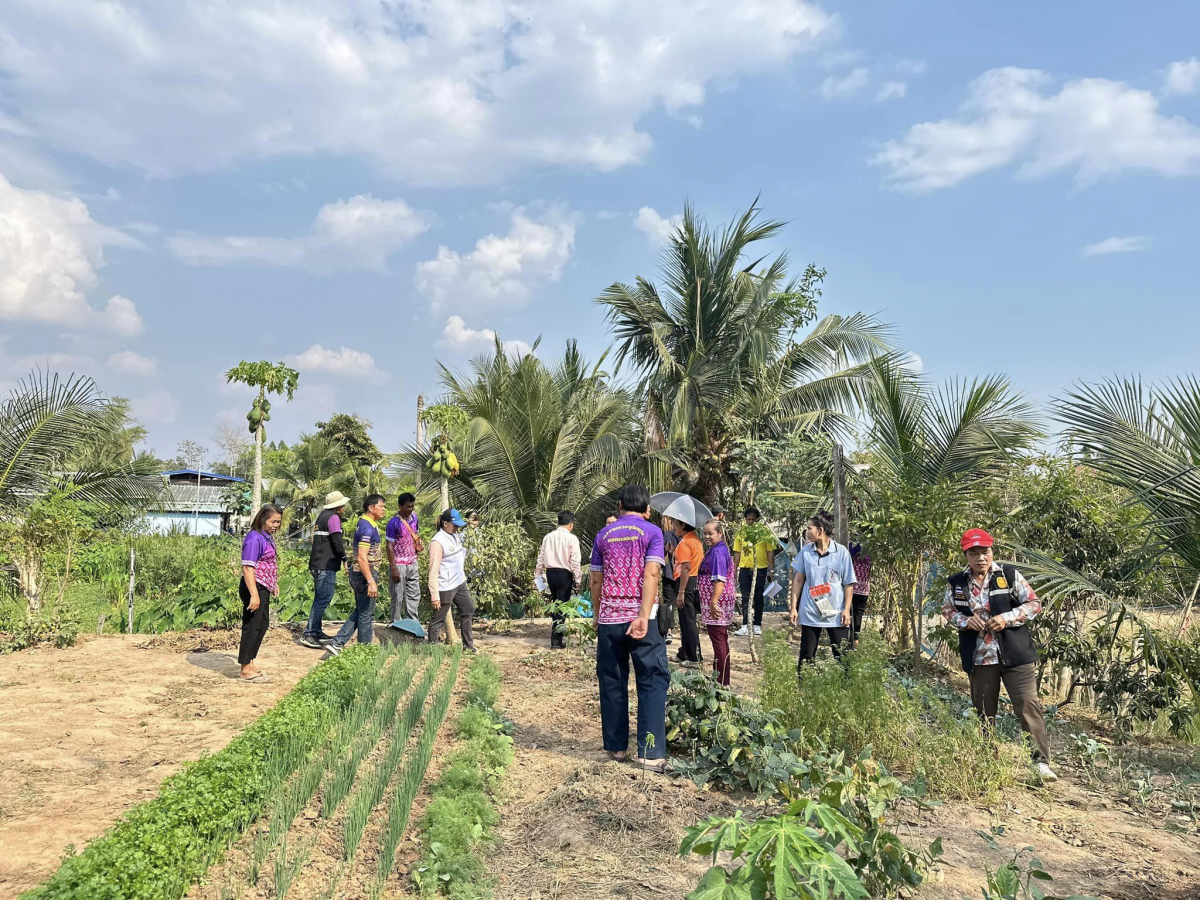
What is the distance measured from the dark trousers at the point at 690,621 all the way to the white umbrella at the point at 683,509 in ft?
3.01

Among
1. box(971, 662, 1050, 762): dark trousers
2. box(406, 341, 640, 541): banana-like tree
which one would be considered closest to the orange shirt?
box(971, 662, 1050, 762): dark trousers

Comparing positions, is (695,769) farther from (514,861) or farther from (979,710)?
(979,710)

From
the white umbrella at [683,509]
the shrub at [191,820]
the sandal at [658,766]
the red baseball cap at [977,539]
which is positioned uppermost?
the white umbrella at [683,509]

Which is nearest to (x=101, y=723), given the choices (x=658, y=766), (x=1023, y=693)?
(x=658, y=766)


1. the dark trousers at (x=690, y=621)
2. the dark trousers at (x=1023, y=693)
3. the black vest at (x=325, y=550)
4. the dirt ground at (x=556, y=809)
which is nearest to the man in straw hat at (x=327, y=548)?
the black vest at (x=325, y=550)

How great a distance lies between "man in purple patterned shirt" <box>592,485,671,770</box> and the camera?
4.85 meters

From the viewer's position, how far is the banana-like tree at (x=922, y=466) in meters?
7.95

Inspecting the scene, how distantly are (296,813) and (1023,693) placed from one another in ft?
15.0

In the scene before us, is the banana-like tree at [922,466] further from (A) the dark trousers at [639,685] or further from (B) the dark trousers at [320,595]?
(B) the dark trousers at [320,595]

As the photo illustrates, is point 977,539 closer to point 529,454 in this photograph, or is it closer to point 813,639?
point 813,639

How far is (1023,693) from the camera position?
17.4 feet

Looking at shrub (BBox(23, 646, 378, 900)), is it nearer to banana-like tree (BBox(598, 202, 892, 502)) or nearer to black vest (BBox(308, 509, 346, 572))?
black vest (BBox(308, 509, 346, 572))

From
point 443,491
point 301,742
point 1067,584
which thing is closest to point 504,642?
point 443,491

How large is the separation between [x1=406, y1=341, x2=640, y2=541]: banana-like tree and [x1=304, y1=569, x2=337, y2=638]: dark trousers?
15.0 feet
